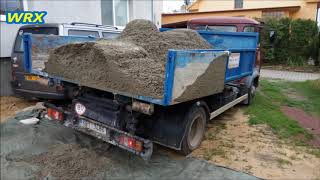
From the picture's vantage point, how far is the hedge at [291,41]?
16.6 metres

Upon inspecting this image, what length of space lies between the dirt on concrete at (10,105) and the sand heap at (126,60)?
2498mm

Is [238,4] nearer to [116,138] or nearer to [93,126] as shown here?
[93,126]

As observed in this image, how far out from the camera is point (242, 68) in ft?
19.1

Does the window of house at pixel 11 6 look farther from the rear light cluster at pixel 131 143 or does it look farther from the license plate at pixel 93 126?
the rear light cluster at pixel 131 143

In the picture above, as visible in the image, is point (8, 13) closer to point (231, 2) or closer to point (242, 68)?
point (242, 68)

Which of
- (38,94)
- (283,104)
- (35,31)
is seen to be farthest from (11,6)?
(283,104)

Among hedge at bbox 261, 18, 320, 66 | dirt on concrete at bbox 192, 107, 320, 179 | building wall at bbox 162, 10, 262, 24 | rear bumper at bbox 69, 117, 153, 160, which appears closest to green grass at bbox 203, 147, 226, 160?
dirt on concrete at bbox 192, 107, 320, 179

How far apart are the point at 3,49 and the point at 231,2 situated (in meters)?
26.4

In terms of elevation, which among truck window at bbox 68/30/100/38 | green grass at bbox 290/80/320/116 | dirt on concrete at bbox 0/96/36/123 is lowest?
green grass at bbox 290/80/320/116

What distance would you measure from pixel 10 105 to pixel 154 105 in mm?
4845

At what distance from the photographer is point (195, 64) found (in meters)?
3.75

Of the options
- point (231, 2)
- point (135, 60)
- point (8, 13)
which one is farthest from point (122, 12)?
point (231, 2)

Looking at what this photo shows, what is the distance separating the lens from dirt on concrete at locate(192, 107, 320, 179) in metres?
4.20

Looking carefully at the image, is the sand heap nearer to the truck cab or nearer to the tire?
the tire
